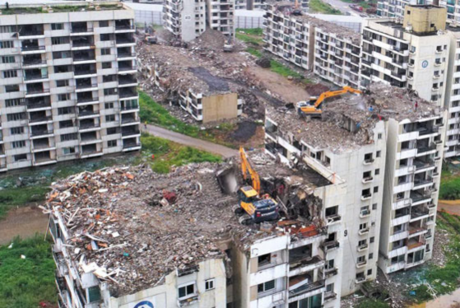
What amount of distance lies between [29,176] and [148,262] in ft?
149

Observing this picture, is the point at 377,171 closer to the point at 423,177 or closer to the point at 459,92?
the point at 423,177

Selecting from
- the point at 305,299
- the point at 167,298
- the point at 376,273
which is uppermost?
the point at 167,298

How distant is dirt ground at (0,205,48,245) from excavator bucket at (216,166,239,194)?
93.6 feet

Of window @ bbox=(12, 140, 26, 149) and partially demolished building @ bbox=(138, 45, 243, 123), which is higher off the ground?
partially demolished building @ bbox=(138, 45, 243, 123)

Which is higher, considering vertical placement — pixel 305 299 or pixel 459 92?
pixel 459 92

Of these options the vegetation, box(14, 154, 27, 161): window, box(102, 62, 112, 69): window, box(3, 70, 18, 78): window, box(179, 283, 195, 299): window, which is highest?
box(102, 62, 112, 69): window

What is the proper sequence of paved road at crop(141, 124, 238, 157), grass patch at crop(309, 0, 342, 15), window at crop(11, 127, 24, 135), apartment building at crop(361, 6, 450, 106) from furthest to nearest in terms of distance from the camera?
grass patch at crop(309, 0, 342, 15), paved road at crop(141, 124, 238, 157), window at crop(11, 127, 24, 135), apartment building at crop(361, 6, 450, 106)

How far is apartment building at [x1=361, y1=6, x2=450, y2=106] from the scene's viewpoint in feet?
244

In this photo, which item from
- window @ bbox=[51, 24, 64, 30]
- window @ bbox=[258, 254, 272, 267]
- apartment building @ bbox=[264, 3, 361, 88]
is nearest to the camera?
window @ bbox=[258, 254, 272, 267]

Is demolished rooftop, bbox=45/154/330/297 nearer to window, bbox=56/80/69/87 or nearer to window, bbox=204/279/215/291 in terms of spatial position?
window, bbox=204/279/215/291

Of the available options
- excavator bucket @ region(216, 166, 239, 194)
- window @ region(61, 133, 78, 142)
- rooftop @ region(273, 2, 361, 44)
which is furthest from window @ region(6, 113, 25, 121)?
rooftop @ region(273, 2, 361, 44)

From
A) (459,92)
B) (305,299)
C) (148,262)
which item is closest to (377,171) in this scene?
(305,299)

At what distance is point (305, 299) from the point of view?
131ft

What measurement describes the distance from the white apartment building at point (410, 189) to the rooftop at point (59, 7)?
136 ft
